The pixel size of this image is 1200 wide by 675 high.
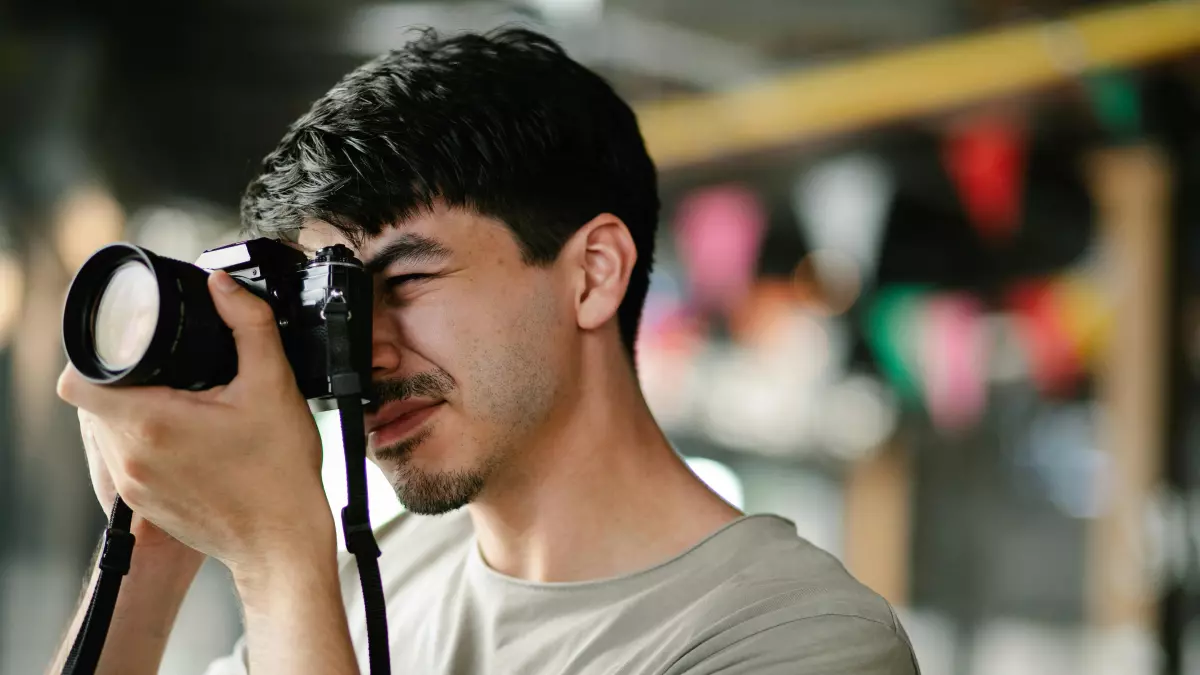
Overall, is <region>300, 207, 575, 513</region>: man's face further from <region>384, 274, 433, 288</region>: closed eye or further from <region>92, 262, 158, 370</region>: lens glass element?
<region>92, 262, 158, 370</region>: lens glass element

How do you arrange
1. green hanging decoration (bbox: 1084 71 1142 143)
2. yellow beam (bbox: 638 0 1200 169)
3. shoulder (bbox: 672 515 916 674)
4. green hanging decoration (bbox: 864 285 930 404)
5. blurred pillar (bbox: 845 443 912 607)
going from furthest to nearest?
blurred pillar (bbox: 845 443 912 607) < green hanging decoration (bbox: 864 285 930 404) < green hanging decoration (bbox: 1084 71 1142 143) < yellow beam (bbox: 638 0 1200 169) < shoulder (bbox: 672 515 916 674)

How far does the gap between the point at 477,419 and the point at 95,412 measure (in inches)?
11.6

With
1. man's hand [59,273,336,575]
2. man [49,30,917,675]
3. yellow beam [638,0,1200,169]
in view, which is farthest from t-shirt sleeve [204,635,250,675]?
yellow beam [638,0,1200,169]

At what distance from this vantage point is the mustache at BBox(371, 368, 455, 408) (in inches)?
38.4

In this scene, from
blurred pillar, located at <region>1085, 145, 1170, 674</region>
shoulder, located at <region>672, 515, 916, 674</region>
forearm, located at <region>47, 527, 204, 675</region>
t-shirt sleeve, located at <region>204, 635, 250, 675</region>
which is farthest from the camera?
blurred pillar, located at <region>1085, 145, 1170, 674</region>

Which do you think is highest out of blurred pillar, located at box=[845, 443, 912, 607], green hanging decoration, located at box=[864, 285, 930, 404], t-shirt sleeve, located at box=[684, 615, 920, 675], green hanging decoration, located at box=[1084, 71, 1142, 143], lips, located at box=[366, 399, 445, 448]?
green hanging decoration, located at box=[1084, 71, 1142, 143]

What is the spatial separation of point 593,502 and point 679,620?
0.15 m

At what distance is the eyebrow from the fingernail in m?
0.15

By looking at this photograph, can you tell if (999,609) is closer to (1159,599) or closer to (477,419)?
(1159,599)

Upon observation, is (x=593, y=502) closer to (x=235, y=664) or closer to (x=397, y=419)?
(x=397, y=419)

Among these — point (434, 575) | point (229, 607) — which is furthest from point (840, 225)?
point (434, 575)

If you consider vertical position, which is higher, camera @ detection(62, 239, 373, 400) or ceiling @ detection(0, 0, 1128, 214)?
ceiling @ detection(0, 0, 1128, 214)

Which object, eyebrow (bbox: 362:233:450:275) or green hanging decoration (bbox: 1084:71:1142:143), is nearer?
eyebrow (bbox: 362:233:450:275)

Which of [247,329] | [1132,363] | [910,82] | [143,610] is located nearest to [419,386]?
[247,329]
